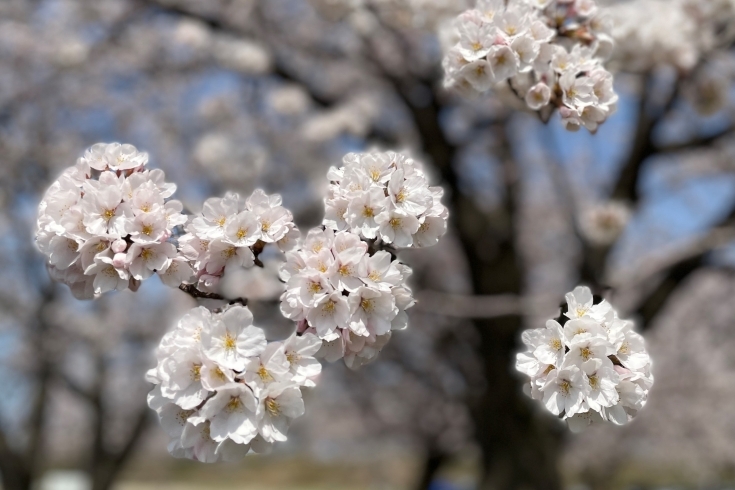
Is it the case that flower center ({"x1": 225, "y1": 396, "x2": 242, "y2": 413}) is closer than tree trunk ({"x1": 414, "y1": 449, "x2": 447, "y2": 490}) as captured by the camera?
Yes

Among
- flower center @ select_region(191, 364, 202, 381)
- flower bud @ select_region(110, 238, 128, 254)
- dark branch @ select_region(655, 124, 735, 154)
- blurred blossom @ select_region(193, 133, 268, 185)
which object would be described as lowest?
blurred blossom @ select_region(193, 133, 268, 185)

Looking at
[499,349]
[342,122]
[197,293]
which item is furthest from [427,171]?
[197,293]

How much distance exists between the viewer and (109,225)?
1343 millimetres

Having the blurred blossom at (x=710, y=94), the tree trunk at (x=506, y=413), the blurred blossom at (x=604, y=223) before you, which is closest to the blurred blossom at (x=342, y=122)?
the tree trunk at (x=506, y=413)

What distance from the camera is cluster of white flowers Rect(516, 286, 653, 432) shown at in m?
1.26

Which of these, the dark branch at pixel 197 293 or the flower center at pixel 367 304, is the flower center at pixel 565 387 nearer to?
the flower center at pixel 367 304

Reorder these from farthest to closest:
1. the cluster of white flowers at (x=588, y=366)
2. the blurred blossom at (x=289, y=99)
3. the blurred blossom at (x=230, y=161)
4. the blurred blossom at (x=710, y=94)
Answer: the blurred blossom at (x=289, y=99) < the blurred blossom at (x=230, y=161) < the blurred blossom at (x=710, y=94) < the cluster of white flowers at (x=588, y=366)

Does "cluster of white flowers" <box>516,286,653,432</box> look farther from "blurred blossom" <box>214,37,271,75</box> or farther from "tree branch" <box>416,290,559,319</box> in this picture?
"blurred blossom" <box>214,37,271,75</box>

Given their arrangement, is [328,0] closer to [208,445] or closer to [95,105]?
[208,445]

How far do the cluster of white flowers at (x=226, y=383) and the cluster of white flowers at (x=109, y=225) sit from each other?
21cm

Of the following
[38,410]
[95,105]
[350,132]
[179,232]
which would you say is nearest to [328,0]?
[350,132]

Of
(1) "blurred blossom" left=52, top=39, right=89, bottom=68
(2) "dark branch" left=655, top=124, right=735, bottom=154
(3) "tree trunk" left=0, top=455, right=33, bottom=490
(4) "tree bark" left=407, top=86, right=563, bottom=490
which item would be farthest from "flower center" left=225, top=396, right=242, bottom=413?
(3) "tree trunk" left=0, top=455, right=33, bottom=490

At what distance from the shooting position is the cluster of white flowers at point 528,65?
180 cm

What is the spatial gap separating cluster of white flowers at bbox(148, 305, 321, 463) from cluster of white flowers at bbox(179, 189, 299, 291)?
186 mm
